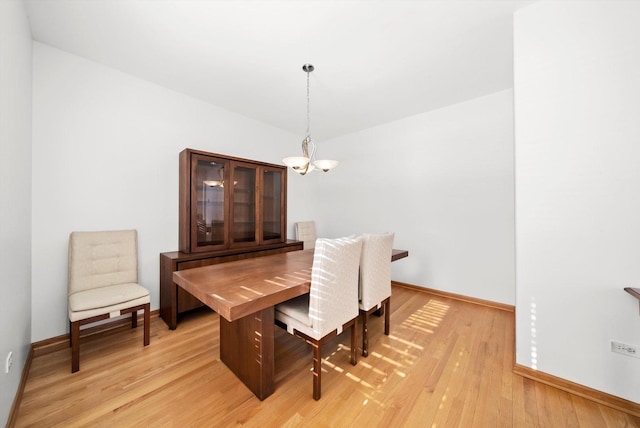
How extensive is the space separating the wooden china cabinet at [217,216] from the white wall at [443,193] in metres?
0.92

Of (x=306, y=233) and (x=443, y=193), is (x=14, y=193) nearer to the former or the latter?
(x=306, y=233)

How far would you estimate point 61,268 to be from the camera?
202cm

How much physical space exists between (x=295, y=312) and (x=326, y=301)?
0.27m

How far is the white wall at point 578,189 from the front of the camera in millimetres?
1354

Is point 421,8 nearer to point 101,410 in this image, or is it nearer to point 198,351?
point 198,351

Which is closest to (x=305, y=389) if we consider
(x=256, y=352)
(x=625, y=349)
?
(x=256, y=352)

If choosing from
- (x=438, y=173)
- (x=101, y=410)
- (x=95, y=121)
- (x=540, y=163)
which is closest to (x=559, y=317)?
(x=540, y=163)

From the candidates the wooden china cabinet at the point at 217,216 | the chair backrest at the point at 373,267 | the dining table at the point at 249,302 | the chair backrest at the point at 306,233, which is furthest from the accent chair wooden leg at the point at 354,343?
the chair backrest at the point at 306,233

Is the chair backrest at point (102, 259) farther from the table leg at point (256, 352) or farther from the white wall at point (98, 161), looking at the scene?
the table leg at point (256, 352)

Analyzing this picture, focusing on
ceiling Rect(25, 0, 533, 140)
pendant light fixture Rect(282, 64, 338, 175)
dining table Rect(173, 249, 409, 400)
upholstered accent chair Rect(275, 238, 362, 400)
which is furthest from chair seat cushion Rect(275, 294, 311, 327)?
ceiling Rect(25, 0, 533, 140)

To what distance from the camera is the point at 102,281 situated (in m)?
2.06

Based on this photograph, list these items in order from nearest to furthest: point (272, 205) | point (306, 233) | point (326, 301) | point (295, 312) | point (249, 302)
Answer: point (249, 302) → point (326, 301) → point (295, 312) → point (272, 205) → point (306, 233)

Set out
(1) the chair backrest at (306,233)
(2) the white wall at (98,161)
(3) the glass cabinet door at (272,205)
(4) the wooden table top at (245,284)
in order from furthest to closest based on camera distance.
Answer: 1. (1) the chair backrest at (306,233)
2. (3) the glass cabinet door at (272,205)
3. (2) the white wall at (98,161)
4. (4) the wooden table top at (245,284)

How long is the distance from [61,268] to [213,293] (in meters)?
1.88
